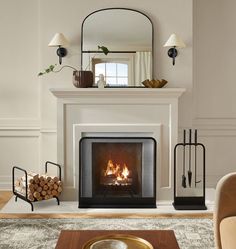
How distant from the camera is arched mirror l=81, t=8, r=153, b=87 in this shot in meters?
4.50

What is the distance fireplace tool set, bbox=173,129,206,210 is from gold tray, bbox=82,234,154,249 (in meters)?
1.97

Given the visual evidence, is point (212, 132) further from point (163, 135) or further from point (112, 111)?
point (112, 111)

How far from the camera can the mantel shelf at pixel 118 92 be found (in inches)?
168

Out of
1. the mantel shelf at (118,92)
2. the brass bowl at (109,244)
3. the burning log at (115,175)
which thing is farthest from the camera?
the burning log at (115,175)

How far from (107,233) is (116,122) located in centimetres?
213

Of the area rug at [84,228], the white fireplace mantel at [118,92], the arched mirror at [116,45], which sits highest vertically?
the arched mirror at [116,45]

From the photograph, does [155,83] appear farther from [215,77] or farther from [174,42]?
[215,77]

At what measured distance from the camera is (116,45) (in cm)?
451

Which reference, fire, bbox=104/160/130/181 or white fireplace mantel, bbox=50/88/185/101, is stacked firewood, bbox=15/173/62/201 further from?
white fireplace mantel, bbox=50/88/185/101

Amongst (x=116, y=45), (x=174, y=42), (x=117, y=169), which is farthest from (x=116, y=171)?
(x=174, y=42)

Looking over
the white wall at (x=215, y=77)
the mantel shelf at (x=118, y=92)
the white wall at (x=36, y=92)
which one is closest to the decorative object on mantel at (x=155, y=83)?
the mantel shelf at (x=118, y=92)

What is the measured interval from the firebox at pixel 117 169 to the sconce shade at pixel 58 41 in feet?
3.23

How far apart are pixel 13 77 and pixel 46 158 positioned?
3.40 feet

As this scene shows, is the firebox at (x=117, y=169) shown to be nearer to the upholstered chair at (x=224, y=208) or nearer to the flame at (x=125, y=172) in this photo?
the flame at (x=125, y=172)
